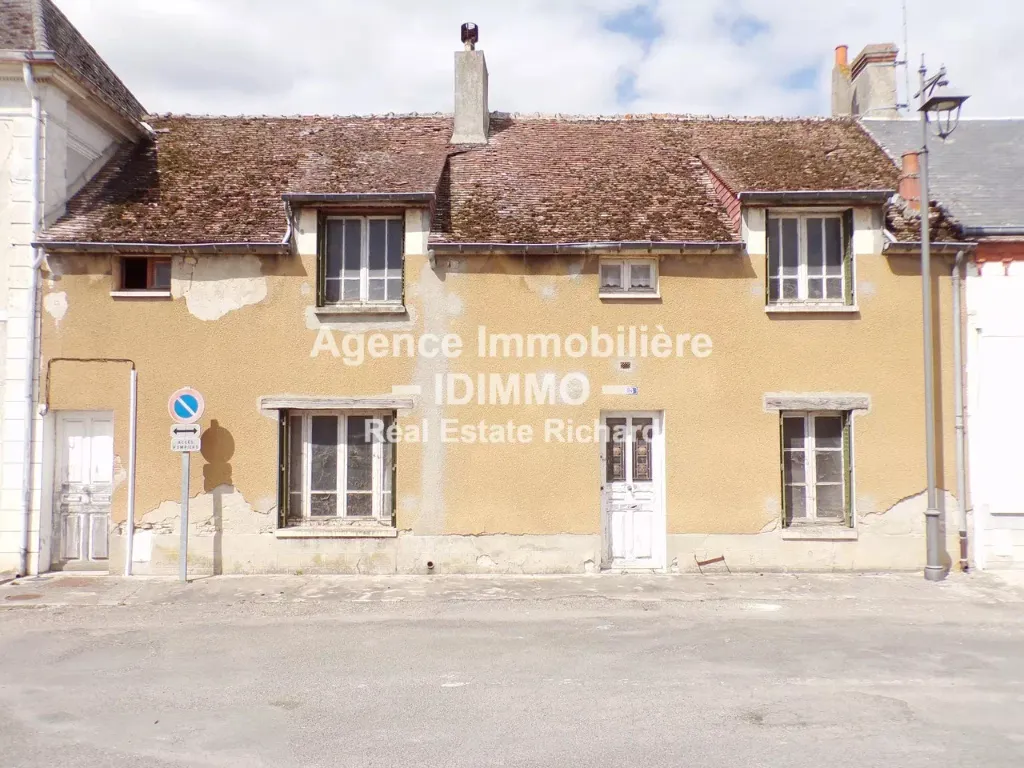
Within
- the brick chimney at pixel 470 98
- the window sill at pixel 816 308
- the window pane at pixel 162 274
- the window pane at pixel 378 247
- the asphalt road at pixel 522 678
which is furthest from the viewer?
the brick chimney at pixel 470 98

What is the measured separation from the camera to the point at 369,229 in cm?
→ 1088

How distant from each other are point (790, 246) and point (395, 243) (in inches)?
229

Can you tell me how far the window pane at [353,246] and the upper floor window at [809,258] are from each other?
19.7 ft

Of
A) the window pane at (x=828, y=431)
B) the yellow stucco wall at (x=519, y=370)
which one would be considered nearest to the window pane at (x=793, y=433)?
the window pane at (x=828, y=431)

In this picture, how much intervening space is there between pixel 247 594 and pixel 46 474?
11.6 feet

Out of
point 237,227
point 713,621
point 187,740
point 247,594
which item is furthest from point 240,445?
point 713,621

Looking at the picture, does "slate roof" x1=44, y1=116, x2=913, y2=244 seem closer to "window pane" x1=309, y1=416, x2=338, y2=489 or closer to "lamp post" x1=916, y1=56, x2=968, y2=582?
"lamp post" x1=916, y1=56, x2=968, y2=582

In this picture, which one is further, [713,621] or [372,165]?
[372,165]

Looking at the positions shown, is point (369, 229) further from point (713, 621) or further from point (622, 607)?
point (713, 621)

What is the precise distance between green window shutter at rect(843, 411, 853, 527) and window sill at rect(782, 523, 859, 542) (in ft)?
0.68

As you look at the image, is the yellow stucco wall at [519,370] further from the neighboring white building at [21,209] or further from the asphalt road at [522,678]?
the asphalt road at [522,678]

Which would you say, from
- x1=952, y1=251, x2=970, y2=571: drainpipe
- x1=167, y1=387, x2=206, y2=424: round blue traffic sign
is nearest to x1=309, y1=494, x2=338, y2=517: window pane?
x1=167, y1=387, x2=206, y2=424: round blue traffic sign

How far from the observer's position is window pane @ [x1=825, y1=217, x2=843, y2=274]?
10.9 metres

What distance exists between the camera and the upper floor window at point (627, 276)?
1070 centimetres
